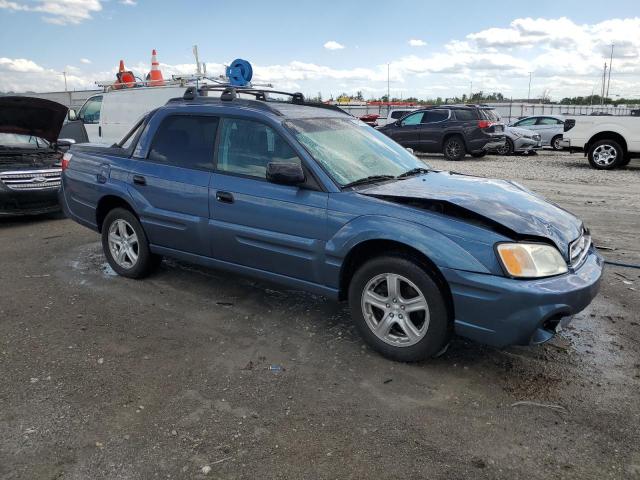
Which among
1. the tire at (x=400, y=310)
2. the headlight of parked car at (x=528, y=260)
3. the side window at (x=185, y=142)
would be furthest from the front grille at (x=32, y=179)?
the headlight of parked car at (x=528, y=260)

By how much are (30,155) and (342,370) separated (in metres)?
7.12

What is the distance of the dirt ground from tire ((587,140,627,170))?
33.7 ft

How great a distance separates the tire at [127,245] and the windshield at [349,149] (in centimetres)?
195

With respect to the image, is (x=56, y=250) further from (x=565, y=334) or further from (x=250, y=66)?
(x=250, y=66)

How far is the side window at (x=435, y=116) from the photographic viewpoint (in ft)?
55.0

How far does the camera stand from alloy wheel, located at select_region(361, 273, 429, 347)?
3404mm

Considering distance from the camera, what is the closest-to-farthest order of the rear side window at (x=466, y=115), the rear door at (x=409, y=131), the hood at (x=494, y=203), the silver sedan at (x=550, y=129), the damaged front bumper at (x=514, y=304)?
the damaged front bumper at (x=514, y=304) < the hood at (x=494, y=203) < the rear side window at (x=466, y=115) < the rear door at (x=409, y=131) < the silver sedan at (x=550, y=129)

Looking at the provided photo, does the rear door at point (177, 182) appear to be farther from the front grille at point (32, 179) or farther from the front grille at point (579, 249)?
the front grille at point (32, 179)

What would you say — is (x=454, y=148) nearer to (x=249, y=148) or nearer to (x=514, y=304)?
(x=249, y=148)

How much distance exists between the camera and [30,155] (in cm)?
833

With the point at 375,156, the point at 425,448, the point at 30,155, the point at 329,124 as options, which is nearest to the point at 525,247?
the point at 425,448

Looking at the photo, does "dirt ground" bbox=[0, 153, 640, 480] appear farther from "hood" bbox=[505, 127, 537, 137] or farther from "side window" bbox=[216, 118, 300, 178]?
"hood" bbox=[505, 127, 537, 137]

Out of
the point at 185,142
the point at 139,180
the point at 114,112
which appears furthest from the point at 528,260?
the point at 114,112

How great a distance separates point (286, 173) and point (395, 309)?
3.93ft
